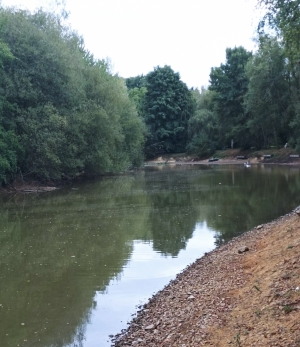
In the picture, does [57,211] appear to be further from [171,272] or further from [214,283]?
[214,283]

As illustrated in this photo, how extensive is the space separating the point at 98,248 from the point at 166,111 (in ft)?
220

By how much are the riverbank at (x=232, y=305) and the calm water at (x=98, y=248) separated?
769mm

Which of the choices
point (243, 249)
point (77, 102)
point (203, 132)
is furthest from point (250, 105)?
point (243, 249)

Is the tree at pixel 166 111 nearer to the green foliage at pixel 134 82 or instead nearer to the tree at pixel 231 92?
the tree at pixel 231 92

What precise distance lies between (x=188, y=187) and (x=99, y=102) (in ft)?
48.1

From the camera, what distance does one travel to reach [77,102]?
4144cm

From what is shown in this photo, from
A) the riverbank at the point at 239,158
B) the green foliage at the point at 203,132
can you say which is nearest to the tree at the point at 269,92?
the riverbank at the point at 239,158

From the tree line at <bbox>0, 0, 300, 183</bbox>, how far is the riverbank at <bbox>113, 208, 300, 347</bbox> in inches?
341

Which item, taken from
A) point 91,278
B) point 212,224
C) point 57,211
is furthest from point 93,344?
point 57,211

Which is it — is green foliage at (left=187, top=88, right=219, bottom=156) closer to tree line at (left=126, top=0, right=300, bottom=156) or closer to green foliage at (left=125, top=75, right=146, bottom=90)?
tree line at (left=126, top=0, right=300, bottom=156)

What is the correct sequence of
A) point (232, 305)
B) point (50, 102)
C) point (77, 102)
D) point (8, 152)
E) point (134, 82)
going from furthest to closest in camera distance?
1. point (134, 82)
2. point (77, 102)
3. point (50, 102)
4. point (8, 152)
5. point (232, 305)

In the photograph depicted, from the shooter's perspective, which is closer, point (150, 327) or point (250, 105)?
point (150, 327)

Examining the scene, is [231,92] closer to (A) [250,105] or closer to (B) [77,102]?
(A) [250,105]

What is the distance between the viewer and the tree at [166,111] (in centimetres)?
8062
